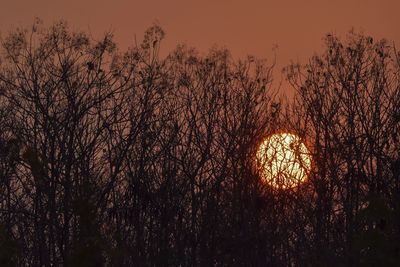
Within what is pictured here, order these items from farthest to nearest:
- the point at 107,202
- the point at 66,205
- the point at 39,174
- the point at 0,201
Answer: the point at 0,201, the point at 107,202, the point at 66,205, the point at 39,174

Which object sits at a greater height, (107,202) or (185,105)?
(185,105)

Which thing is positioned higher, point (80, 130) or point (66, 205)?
point (80, 130)

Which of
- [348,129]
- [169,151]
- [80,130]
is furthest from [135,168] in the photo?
[348,129]

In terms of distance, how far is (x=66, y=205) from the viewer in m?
28.9

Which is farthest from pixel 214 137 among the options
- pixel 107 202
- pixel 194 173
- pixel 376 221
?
pixel 376 221

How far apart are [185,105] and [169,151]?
186 centimetres

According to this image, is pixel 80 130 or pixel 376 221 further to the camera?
pixel 80 130

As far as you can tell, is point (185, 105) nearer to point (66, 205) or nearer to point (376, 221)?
point (66, 205)

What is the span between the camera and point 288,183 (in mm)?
32688

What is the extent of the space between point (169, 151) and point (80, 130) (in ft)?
15.0

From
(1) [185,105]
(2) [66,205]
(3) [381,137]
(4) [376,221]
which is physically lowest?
(4) [376,221]

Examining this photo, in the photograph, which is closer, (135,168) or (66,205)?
(66,205)

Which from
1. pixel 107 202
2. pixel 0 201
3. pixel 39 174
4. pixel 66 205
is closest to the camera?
pixel 39 174

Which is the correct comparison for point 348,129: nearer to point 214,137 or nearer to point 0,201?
point 214,137
